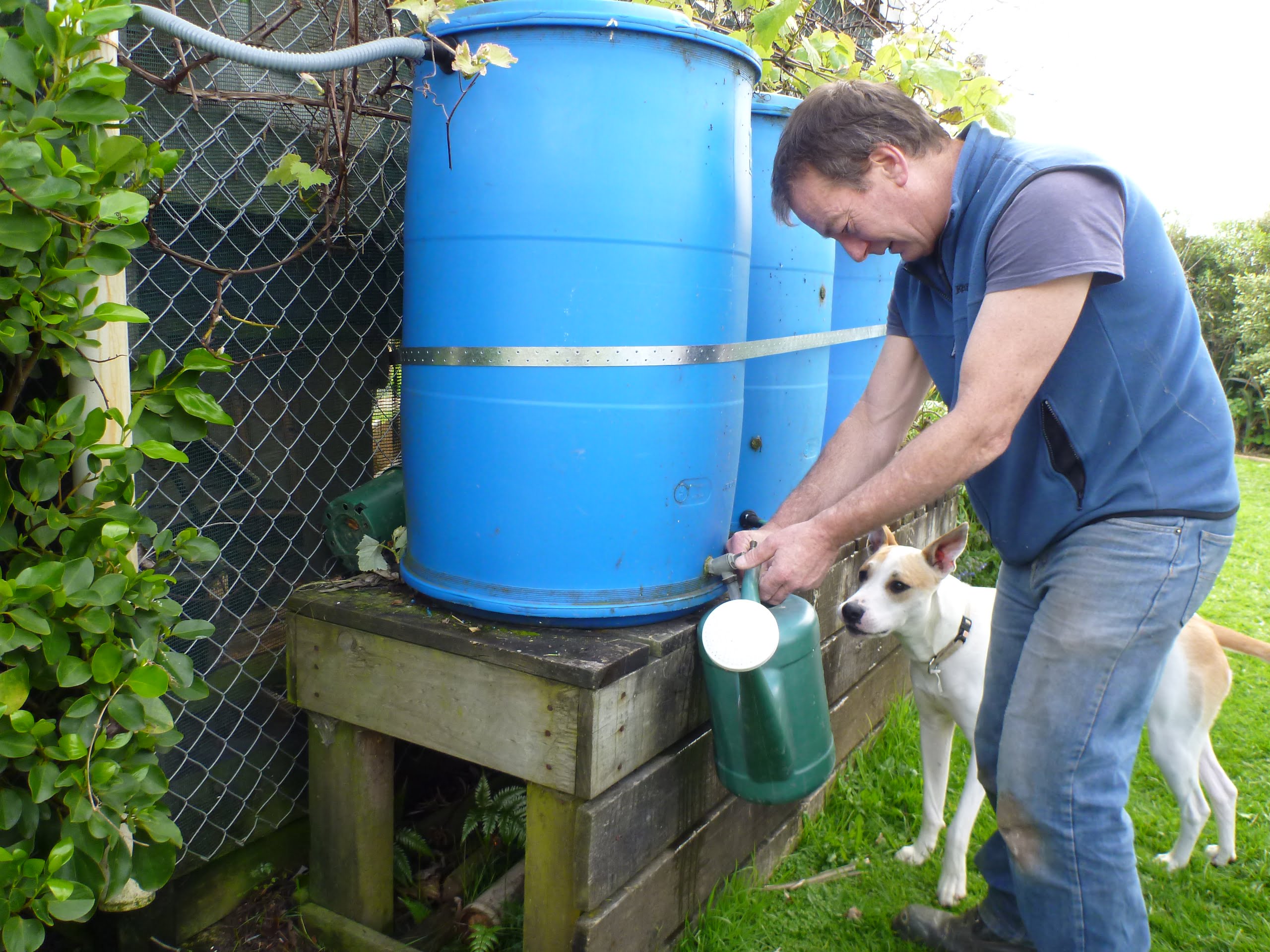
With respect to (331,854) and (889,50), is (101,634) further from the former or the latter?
(889,50)

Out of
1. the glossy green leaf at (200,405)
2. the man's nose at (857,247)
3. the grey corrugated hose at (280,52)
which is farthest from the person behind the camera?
the man's nose at (857,247)

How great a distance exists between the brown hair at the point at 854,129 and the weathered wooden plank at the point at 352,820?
4.91 feet

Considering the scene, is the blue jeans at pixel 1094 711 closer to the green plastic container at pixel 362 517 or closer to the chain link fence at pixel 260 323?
the green plastic container at pixel 362 517

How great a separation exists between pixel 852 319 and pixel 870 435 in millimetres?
858

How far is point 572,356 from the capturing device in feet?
5.56

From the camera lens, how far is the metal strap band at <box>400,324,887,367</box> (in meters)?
1.70

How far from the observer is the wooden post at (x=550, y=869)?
5.56ft

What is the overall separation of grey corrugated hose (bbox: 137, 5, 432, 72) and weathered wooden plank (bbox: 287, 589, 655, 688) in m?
1.03

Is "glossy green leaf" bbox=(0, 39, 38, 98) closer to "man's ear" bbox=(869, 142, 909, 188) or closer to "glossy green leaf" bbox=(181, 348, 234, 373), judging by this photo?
"glossy green leaf" bbox=(181, 348, 234, 373)

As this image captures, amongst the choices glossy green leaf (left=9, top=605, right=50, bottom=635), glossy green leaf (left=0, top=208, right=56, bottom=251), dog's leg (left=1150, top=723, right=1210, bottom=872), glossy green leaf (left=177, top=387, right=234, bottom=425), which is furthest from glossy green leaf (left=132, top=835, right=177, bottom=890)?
dog's leg (left=1150, top=723, right=1210, bottom=872)

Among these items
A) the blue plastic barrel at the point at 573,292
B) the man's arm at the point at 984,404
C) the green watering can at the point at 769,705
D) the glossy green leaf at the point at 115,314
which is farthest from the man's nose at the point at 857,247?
the glossy green leaf at the point at 115,314

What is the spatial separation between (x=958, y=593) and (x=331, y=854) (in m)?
1.72

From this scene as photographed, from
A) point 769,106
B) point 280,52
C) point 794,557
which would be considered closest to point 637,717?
point 794,557

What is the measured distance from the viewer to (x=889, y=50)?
2541 mm
